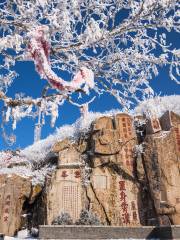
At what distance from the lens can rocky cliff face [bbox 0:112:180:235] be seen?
59.0 feet

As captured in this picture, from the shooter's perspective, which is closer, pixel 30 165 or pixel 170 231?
pixel 170 231

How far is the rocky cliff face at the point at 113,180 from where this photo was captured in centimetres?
1799

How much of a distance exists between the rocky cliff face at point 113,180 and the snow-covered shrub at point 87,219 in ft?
4.10

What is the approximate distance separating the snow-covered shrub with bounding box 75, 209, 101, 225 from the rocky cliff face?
4.10 ft

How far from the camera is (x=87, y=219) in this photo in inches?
636

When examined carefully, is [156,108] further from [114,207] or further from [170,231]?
[114,207]

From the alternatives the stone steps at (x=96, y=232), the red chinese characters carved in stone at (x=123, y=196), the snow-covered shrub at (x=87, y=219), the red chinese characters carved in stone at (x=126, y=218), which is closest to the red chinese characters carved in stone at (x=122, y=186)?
the red chinese characters carved in stone at (x=123, y=196)

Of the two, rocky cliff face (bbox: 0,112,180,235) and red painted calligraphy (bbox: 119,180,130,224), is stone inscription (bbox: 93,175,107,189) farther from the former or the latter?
red painted calligraphy (bbox: 119,180,130,224)

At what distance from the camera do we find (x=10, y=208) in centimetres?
1958

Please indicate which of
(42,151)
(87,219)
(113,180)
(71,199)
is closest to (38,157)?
(42,151)

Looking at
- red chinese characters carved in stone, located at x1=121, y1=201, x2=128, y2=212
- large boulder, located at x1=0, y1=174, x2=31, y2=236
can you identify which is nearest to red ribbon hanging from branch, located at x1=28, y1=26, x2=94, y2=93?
red chinese characters carved in stone, located at x1=121, y1=201, x2=128, y2=212

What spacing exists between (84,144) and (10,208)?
236 inches

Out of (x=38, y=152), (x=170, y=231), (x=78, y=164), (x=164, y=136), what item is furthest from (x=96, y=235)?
(x=38, y=152)

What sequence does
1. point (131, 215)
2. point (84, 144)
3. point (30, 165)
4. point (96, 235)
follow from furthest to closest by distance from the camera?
point (30, 165) → point (84, 144) → point (131, 215) → point (96, 235)
